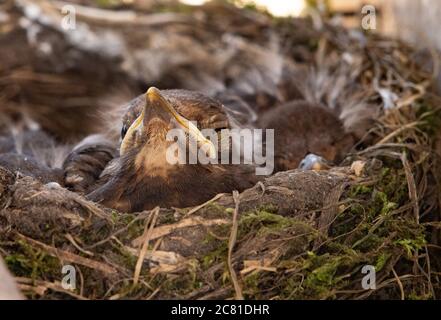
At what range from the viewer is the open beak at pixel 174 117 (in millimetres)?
2250

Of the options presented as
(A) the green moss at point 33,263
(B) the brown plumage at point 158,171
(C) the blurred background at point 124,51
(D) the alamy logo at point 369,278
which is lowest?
(D) the alamy logo at point 369,278

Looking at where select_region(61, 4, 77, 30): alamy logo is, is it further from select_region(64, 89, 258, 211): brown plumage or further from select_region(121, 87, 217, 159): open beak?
select_region(121, 87, 217, 159): open beak

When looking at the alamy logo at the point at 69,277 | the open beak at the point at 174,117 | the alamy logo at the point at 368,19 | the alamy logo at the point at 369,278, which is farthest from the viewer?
the alamy logo at the point at 368,19

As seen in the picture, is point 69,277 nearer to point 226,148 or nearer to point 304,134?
point 226,148

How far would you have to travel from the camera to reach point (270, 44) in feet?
13.0

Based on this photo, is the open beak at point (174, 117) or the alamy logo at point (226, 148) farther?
the alamy logo at point (226, 148)

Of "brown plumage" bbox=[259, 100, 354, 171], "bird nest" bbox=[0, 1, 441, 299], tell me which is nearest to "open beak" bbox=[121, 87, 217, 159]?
"bird nest" bbox=[0, 1, 441, 299]

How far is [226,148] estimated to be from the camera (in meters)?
2.61

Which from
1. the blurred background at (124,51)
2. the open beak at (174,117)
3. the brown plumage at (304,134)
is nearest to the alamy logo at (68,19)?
the blurred background at (124,51)

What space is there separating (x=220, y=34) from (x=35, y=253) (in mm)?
2221

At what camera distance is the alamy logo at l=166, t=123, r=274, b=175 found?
7.73 ft

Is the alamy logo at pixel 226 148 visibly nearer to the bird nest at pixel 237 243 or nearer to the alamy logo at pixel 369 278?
the bird nest at pixel 237 243

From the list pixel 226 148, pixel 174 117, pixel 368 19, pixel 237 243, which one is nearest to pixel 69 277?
pixel 237 243
